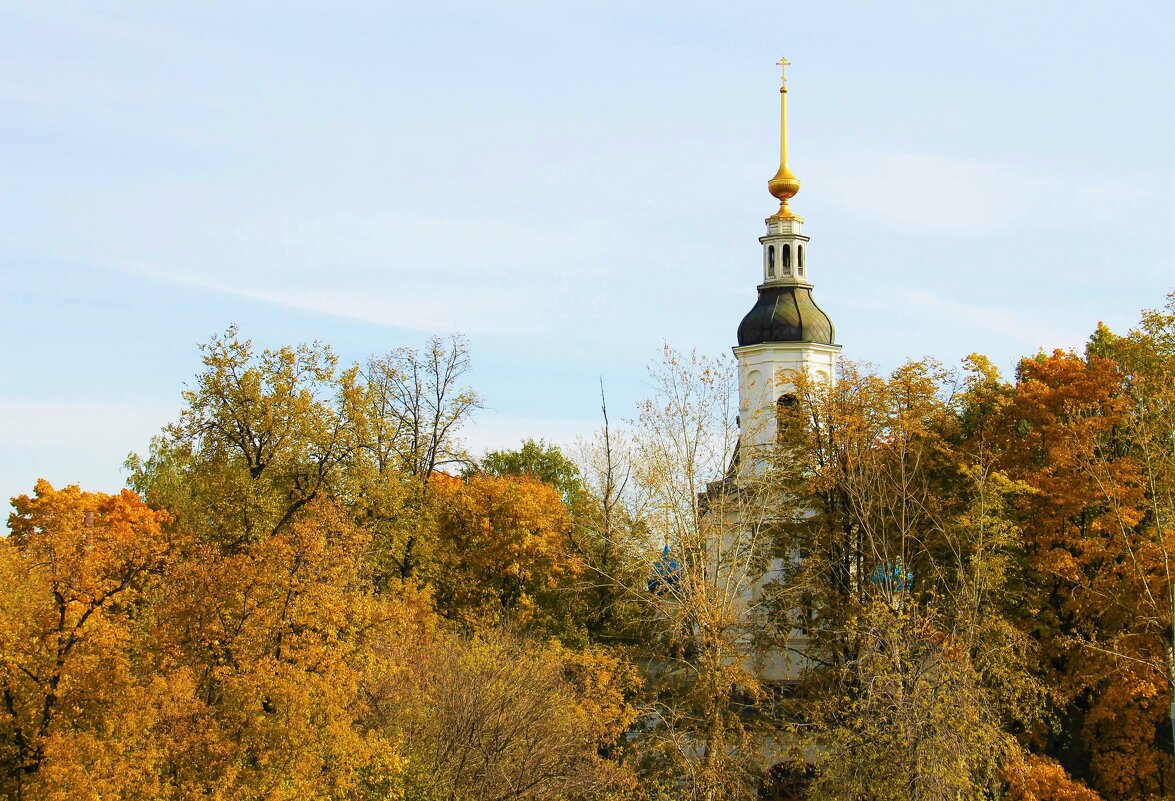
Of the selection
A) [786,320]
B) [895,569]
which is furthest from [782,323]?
[895,569]

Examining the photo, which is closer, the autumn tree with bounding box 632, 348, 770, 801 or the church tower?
the autumn tree with bounding box 632, 348, 770, 801

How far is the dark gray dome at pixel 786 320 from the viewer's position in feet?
165

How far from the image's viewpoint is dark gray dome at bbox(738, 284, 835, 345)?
50.2 metres

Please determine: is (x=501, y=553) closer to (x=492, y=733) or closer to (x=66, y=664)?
(x=492, y=733)

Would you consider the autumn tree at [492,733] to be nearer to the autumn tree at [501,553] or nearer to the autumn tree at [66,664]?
the autumn tree at [66,664]

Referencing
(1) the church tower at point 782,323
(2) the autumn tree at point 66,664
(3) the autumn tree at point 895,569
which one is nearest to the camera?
(2) the autumn tree at point 66,664

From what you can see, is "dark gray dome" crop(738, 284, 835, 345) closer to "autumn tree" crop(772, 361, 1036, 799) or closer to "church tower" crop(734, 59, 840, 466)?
"church tower" crop(734, 59, 840, 466)

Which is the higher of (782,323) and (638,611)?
(782,323)

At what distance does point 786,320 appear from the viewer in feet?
165

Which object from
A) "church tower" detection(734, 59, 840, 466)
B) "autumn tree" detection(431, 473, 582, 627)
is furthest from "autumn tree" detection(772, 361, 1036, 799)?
"church tower" detection(734, 59, 840, 466)

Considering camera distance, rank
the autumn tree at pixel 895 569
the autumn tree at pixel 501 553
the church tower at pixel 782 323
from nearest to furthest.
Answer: the autumn tree at pixel 895 569 → the autumn tree at pixel 501 553 → the church tower at pixel 782 323

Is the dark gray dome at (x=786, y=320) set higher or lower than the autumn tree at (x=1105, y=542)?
higher

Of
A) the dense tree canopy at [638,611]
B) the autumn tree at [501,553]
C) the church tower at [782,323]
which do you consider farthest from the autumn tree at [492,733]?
the church tower at [782,323]

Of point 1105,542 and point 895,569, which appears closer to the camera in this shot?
point 1105,542
